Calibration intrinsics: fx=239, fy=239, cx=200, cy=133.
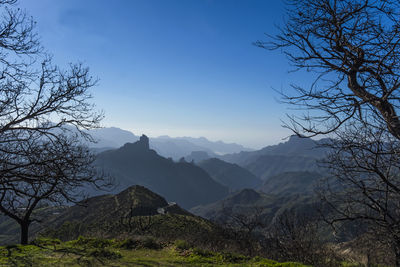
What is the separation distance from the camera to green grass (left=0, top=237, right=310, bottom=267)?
6.91 metres

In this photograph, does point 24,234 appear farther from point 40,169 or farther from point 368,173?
point 368,173

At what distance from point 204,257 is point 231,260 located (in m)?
0.90

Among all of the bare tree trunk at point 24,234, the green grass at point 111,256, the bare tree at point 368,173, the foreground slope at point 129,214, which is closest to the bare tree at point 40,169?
the bare tree trunk at point 24,234

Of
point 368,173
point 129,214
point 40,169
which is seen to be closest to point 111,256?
point 40,169

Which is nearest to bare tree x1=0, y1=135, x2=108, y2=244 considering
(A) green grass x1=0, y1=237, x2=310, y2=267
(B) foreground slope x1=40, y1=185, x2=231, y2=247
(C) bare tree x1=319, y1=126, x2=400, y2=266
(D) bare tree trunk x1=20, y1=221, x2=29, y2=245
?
(D) bare tree trunk x1=20, y1=221, x2=29, y2=245

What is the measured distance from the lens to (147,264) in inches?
286

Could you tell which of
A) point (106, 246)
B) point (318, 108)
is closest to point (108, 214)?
point (106, 246)

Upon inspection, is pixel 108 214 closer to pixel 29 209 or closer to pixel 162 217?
pixel 162 217

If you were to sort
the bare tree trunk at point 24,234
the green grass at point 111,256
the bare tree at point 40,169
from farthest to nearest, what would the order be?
1. the bare tree trunk at point 24,234
2. the green grass at point 111,256
3. the bare tree at point 40,169

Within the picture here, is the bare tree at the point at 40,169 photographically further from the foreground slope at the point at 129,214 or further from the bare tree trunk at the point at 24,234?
the foreground slope at the point at 129,214

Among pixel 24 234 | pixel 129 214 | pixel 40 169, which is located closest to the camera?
pixel 40 169

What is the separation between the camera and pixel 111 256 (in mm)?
7848

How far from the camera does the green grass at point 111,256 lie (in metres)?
6.91

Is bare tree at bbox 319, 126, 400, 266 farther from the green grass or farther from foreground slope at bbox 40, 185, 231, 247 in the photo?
foreground slope at bbox 40, 185, 231, 247
